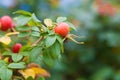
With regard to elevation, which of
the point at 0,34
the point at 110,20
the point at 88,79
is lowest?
the point at 88,79

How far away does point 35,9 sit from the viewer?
281 cm

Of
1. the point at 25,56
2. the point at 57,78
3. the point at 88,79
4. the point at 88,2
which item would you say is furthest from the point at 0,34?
the point at 88,2

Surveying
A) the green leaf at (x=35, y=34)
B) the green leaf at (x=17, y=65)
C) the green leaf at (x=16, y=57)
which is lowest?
the green leaf at (x=17, y=65)

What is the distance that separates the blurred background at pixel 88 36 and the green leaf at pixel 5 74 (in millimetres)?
1480

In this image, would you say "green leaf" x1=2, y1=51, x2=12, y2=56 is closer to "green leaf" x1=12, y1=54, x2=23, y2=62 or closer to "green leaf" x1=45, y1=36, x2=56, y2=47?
"green leaf" x1=12, y1=54, x2=23, y2=62

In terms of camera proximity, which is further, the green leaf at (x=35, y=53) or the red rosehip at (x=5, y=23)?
the red rosehip at (x=5, y=23)

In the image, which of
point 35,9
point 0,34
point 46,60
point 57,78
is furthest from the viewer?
point 35,9

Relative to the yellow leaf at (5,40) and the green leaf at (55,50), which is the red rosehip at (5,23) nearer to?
the yellow leaf at (5,40)

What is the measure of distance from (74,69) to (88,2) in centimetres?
59

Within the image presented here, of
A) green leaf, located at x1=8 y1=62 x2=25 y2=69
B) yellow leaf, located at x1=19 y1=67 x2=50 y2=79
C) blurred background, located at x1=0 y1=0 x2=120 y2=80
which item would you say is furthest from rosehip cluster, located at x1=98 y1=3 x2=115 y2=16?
green leaf, located at x1=8 y1=62 x2=25 y2=69

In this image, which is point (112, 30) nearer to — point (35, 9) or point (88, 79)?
point (88, 79)

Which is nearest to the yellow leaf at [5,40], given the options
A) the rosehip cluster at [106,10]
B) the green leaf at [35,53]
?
the green leaf at [35,53]

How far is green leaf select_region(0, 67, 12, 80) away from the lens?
2.87 ft

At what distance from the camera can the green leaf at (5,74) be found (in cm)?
88
